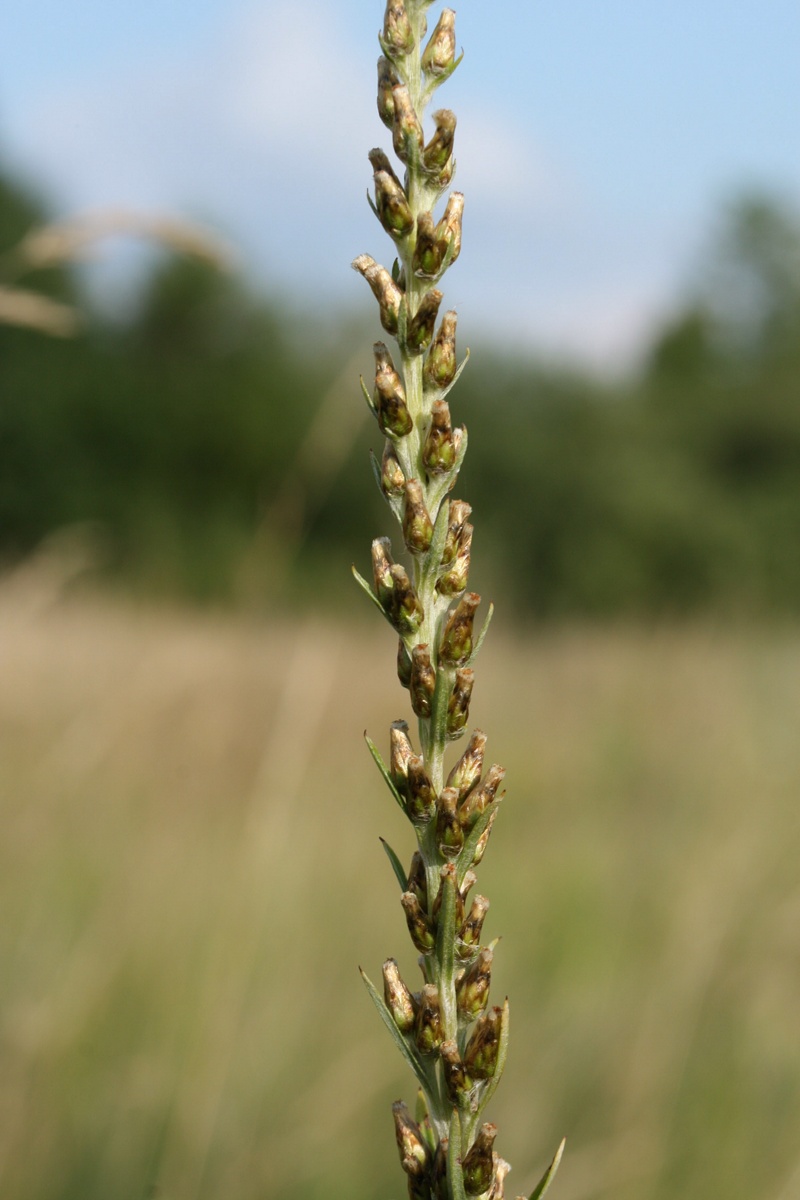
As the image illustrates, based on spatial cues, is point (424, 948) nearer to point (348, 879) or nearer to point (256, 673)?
point (348, 879)

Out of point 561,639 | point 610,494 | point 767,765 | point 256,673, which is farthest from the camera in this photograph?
point 610,494

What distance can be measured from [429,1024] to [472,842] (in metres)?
0.10

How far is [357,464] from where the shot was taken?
84.3ft

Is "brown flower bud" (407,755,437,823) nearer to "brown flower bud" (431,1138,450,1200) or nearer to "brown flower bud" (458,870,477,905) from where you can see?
"brown flower bud" (458,870,477,905)

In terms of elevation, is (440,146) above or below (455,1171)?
above

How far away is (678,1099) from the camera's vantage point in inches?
128

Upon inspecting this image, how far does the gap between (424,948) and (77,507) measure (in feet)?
78.1

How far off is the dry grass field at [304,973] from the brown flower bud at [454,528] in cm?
169

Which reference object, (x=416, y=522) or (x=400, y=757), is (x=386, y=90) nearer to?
(x=416, y=522)

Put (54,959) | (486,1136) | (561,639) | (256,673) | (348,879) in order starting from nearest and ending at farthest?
(486,1136)
(54,959)
(348,879)
(256,673)
(561,639)

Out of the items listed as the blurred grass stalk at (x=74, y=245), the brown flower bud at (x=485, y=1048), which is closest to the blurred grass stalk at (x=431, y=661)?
the brown flower bud at (x=485, y=1048)

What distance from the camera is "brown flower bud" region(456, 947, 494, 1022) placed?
0.58 meters

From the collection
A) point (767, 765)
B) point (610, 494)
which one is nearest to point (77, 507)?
point (610, 494)

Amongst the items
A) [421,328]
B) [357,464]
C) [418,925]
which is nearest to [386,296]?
[421,328]
